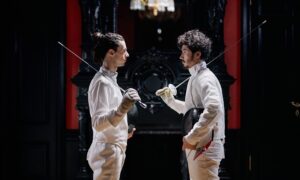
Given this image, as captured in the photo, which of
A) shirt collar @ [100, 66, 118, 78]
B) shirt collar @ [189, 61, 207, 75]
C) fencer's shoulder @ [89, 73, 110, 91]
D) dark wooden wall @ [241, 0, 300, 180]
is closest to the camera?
fencer's shoulder @ [89, 73, 110, 91]

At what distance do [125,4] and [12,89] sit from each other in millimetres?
1645

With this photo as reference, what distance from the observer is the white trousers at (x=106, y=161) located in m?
3.19

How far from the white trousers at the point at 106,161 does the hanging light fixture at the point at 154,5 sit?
192 cm

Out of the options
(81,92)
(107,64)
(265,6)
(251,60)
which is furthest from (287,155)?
(107,64)

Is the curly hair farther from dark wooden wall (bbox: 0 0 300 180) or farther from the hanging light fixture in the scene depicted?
dark wooden wall (bbox: 0 0 300 180)

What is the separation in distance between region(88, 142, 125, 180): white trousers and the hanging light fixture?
1.92 m

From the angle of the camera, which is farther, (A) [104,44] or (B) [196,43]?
(B) [196,43]

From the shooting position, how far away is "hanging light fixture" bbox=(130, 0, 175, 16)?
4.67 m

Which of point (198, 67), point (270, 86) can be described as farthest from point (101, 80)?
point (270, 86)

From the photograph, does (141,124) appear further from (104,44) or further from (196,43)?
(104,44)

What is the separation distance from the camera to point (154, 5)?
15.3 ft

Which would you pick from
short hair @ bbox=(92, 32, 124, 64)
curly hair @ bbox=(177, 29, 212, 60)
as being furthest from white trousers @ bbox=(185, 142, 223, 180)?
short hair @ bbox=(92, 32, 124, 64)

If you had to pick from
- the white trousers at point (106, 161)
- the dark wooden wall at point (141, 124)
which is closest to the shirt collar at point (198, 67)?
the white trousers at point (106, 161)

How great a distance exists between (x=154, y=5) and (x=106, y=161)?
79.4 inches
